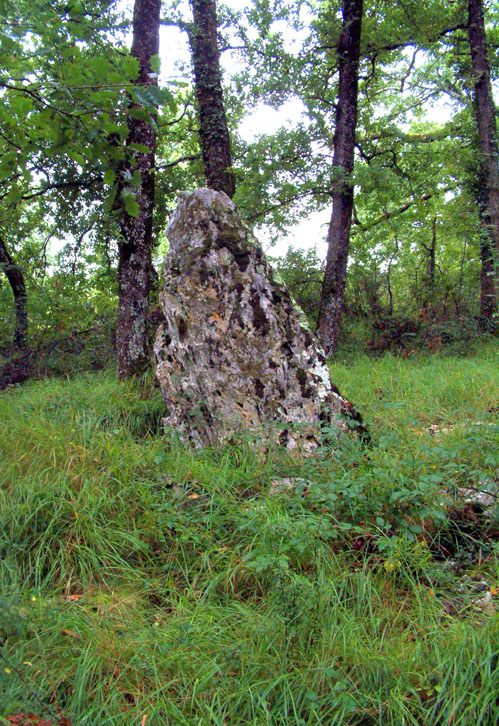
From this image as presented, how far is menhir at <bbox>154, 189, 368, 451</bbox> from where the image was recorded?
4266 millimetres

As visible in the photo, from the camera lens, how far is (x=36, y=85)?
2.06 m

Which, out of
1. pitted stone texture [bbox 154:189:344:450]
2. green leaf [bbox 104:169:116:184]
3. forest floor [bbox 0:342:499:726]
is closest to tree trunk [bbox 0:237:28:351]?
forest floor [bbox 0:342:499:726]

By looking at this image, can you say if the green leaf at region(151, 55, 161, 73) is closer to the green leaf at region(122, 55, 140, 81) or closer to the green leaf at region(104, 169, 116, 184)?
the green leaf at region(122, 55, 140, 81)

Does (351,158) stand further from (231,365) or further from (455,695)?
A: (455,695)

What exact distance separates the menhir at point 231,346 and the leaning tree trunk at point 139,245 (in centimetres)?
224

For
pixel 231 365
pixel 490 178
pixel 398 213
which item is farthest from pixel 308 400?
pixel 398 213

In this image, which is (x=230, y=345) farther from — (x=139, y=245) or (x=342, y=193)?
(x=342, y=193)

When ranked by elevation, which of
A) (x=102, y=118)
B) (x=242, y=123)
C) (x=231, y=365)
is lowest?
(x=231, y=365)

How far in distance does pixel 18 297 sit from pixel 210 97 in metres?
5.36

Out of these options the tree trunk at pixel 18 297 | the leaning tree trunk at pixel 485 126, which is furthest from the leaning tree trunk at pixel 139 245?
the leaning tree trunk at pixel 485 126

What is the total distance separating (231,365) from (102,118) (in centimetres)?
257

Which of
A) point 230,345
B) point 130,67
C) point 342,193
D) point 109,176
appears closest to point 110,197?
point 109,176

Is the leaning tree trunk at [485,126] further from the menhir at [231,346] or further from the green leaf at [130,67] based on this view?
the green leaf at [130,67]

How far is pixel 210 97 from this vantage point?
8734 millimetres
